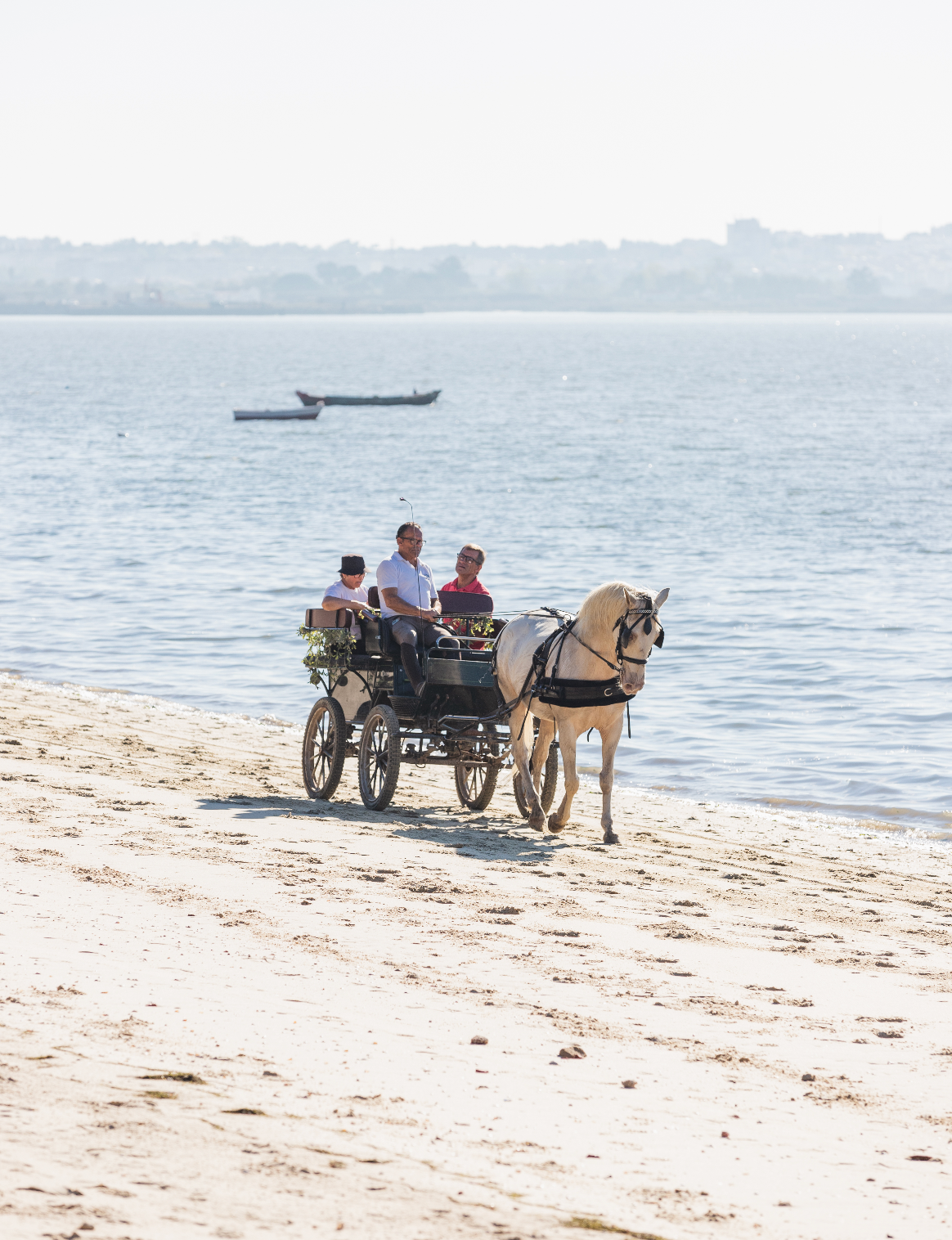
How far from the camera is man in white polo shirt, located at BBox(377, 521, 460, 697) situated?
1167 centimetres

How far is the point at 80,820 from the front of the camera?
10.1 metres

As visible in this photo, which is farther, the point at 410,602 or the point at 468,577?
the point at 468,577

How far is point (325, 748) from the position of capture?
12594mm

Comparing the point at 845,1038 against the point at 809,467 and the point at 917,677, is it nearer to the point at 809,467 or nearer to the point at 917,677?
the point at 917,677

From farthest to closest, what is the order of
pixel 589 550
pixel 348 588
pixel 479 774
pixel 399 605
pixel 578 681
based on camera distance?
1. pixel 589 550
2. pixel 348 588
3. pixel 479 774
4. pixel 399 605
5. pixel 578 681

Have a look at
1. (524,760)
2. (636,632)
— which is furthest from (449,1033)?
(524,760)

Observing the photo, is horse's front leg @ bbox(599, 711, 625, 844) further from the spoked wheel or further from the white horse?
the spoked wheel

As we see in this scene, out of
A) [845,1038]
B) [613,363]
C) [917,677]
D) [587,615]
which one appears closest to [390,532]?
[917,677]

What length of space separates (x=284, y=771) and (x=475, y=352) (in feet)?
590

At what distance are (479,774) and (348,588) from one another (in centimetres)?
190

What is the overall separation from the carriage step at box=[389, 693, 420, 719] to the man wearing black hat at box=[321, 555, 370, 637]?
1.05 meters

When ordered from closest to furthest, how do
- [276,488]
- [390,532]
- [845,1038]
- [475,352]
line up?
[845,1038], [390,532], [276,488], [475,352]

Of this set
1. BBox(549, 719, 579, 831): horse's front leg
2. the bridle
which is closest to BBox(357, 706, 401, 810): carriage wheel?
BBox(549, 719, 579, 831): horse's front leg

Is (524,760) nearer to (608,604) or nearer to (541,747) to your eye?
(541,747)
